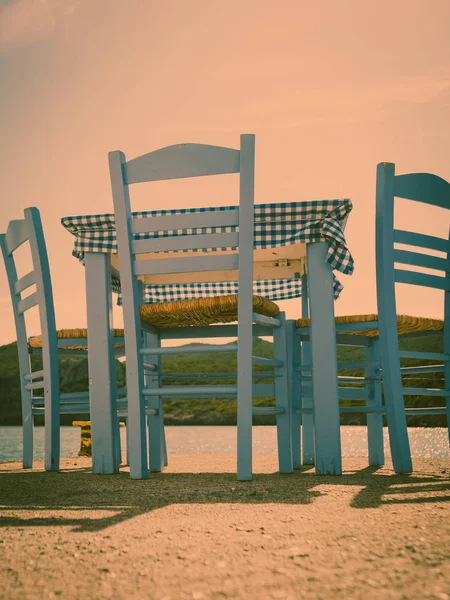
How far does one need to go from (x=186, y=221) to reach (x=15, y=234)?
51.4 inches

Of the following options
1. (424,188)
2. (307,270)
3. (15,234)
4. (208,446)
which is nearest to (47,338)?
(15,234)

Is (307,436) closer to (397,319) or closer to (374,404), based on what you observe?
(374,404)

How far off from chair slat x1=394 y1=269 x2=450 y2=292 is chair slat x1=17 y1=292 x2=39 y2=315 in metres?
1.77

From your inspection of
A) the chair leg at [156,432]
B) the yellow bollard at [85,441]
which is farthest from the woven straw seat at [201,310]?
the yellow bollard at [85,441]

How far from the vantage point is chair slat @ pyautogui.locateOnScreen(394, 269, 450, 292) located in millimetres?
2672

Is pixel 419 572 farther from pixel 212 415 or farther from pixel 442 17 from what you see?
pixel 212 415

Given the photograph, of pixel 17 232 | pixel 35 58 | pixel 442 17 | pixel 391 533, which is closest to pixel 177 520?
pixel 391 533

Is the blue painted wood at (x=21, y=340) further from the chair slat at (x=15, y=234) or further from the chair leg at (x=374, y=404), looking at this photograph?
the chair leg at (x=374, y=404)

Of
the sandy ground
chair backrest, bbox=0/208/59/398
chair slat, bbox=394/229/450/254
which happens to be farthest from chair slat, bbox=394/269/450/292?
chair backrest, bbox=0/208/59/398

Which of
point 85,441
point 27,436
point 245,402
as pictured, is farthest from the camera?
point 85,441

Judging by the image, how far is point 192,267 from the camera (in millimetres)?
2498

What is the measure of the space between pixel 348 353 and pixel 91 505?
4116 centimetres

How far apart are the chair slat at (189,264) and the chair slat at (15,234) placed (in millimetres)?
948

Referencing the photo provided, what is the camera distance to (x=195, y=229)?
2.66 meters
